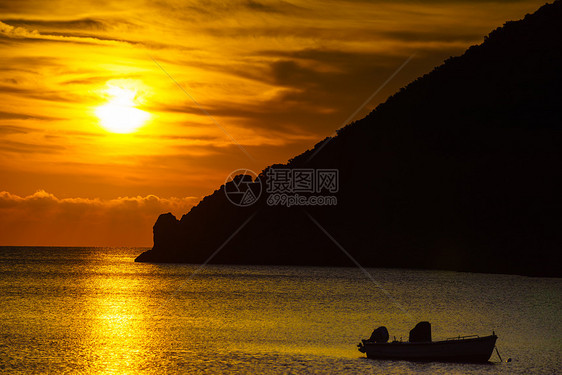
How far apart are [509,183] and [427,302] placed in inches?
4058

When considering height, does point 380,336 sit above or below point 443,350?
above

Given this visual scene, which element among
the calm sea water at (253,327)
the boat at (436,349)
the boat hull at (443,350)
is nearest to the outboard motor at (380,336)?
the boat at (436,349)

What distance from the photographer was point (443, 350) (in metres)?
39.6

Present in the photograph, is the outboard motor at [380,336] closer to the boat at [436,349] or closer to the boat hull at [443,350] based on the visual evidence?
the boat at [436,349]

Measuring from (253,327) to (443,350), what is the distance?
2125 centimetres

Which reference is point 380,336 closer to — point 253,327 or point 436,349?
point 436,349

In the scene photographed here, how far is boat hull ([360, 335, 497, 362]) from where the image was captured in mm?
39594

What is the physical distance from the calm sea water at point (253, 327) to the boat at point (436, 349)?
58cm

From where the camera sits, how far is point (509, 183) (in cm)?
17838

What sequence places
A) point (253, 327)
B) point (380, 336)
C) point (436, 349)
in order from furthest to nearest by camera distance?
point (253, 327) → point (380, 336) → point (436, 349)

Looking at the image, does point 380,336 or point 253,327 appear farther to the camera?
point 253,327

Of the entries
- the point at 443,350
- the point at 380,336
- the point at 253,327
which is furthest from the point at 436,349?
the point at 253,327

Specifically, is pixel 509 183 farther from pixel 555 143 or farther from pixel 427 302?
pixel 427 302

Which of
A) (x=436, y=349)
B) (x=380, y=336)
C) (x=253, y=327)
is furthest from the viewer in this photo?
(x=253, y=327)
